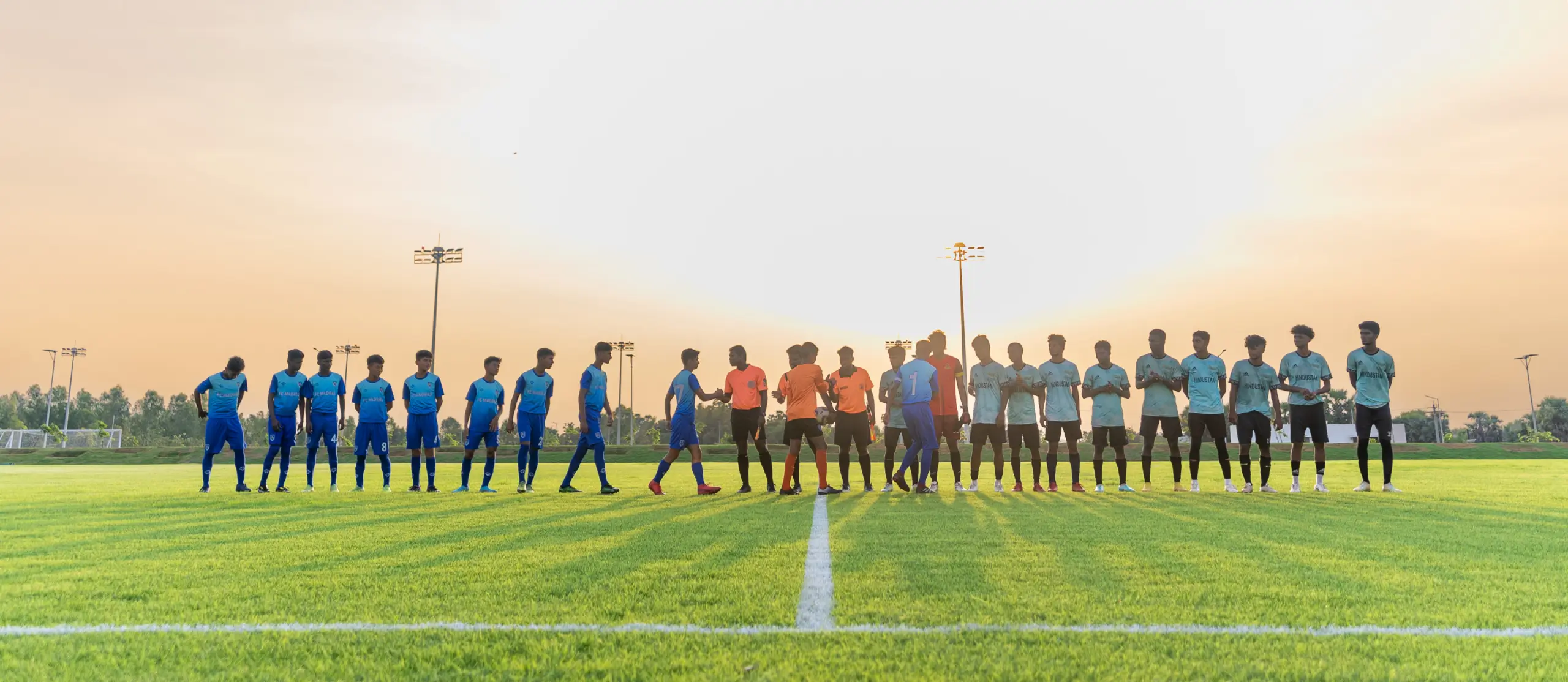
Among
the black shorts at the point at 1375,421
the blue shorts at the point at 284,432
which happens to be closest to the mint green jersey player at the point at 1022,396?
the black shorts at the point at 1375,421

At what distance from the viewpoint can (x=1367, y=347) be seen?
11.8 meters

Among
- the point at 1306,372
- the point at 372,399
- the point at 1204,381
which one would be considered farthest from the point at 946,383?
the point at 372,399

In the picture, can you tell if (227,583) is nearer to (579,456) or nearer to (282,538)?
(282,538)

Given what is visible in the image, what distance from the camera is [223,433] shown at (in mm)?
12938

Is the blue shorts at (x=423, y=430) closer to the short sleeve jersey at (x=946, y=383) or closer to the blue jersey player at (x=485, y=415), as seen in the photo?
the blue jersey player at (x=485, y=415)

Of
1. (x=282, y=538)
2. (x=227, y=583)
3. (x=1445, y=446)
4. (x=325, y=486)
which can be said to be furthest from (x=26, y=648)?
(x=1445, y=446)

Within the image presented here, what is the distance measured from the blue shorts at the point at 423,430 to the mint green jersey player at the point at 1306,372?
11.4 meters

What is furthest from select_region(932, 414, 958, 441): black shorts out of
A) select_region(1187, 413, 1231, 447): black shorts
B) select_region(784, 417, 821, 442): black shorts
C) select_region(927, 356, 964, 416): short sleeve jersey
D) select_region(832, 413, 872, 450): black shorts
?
select_region(1187, 413, 1231, 447): black shorts

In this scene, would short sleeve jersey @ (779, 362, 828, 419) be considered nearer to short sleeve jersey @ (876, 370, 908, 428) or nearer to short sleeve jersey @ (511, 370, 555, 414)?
short sleeve jersey @ (876, 370, 908, 428)

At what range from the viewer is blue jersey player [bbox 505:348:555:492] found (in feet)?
42.2

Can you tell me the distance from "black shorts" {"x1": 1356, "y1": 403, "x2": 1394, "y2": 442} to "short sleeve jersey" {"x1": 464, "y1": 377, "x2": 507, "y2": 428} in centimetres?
1150

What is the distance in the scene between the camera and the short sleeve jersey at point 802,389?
38.4 feet

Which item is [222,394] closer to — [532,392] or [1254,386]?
[532,392]

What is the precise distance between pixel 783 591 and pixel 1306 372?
10.2m
